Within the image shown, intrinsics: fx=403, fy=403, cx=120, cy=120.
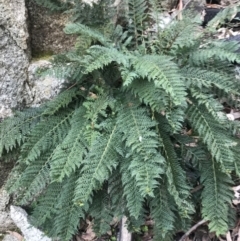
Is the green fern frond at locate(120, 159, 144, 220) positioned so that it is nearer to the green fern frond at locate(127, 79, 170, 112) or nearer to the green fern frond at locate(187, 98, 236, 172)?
the green fern frond at locate(127, 79, 170, 112)

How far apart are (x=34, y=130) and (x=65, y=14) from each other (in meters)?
0.98

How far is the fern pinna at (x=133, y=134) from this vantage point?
2537mm

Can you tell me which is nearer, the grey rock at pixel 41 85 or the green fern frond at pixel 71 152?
the green fern frond at pixel 71 152

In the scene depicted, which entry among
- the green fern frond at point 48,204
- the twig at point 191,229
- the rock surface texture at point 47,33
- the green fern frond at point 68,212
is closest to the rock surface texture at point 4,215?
the green fern frond at point 48,204

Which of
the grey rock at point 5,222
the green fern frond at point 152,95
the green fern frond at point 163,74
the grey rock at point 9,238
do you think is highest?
the green fern frond at point 163,74

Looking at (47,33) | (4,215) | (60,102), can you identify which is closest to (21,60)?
(47,33)

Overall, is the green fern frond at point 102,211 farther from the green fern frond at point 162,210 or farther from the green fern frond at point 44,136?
the green fern frond at point 44,136

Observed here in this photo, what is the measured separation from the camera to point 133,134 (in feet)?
8.30

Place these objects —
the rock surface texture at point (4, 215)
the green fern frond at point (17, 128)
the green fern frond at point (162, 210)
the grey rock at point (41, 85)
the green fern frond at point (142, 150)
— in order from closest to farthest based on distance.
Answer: the green fern frond at point (142, 150), the green fern frond at point (162, 210), the green fern frond at point (17, 128), the grey rock at point (41, 85), the rock surface texture at point (4, 215)

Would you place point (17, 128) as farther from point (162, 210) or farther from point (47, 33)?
point (162, 210)

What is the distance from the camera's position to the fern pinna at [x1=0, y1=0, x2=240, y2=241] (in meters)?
2.54

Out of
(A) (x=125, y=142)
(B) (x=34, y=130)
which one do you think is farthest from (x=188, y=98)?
(B) (x=34, y=130)

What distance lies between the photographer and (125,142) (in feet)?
8.66

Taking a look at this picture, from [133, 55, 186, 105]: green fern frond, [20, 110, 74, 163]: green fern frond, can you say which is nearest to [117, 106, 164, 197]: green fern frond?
[133, 55, 186, 105]: green fern frond
